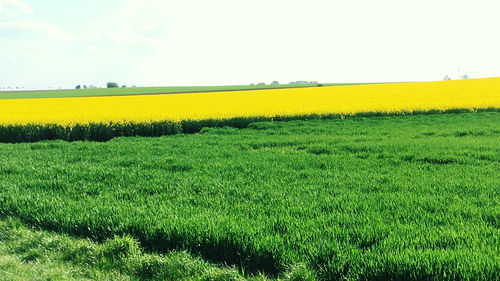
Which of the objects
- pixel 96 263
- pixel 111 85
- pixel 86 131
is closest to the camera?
pixel 96 263

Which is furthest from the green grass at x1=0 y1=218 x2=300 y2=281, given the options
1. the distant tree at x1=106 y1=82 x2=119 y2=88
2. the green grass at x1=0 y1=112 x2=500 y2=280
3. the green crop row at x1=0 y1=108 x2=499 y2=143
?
the distant tree at x1=106 y1=82 x2=119 y2=88

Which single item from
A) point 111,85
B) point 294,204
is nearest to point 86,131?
point 294,204

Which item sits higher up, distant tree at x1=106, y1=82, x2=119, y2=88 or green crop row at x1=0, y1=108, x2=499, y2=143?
distant tree at x1=106, y1=82, x2=119, y2=88

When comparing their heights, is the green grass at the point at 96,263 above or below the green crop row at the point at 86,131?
below

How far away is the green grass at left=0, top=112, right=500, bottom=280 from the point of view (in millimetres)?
4035

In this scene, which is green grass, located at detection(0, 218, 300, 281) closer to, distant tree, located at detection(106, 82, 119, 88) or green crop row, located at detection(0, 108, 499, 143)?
green crop row, located at detection(0, 108, 499, 143)

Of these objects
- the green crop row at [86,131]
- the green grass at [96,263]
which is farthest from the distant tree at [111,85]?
the green grass at [96,263]

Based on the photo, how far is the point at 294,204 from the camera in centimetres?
570

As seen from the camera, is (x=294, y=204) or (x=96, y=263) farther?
(x=294, y=204)

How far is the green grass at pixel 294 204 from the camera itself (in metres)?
4.04

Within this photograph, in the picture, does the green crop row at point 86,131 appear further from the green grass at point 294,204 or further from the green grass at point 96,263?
the green grass at point 96,263

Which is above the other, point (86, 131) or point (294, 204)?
point (86, 131)

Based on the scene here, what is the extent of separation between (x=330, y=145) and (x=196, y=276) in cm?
813

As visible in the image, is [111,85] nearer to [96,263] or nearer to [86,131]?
[86,131]
